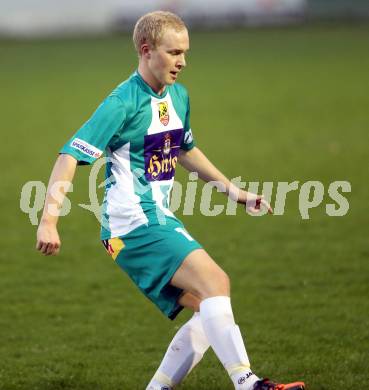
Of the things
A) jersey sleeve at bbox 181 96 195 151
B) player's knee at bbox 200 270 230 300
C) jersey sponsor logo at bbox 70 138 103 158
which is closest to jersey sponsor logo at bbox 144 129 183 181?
jersey sleeve at bbox 181 96 195 151

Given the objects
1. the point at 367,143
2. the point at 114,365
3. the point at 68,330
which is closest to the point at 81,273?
the point at 68,330

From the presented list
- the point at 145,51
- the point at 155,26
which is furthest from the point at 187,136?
the point at 155,26

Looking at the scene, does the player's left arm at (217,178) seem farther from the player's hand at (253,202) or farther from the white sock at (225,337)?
the white sock at (225,337)

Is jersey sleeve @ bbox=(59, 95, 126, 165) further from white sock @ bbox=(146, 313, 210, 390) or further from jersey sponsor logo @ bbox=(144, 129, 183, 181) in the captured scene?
white sock @ bbox=(146, 313, 210, 390)

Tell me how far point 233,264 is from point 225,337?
4164 millimetres

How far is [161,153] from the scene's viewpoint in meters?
5.42

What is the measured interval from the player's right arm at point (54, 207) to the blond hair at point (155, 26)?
2.46 feet

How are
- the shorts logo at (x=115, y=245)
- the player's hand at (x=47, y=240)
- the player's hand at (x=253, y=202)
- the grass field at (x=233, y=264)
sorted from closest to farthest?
the player's hand at (x=47, y=240) < the shorts logo at (x=115, y=245) < the player's hand at (x=253, y=202) < the grass field at (x=233, y=264)

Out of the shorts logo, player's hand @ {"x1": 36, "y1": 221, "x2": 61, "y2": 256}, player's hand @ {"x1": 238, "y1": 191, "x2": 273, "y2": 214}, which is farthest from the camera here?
player's hand @ {"x1": 238, "y1": 191, "x2": 273, "y2": 214}

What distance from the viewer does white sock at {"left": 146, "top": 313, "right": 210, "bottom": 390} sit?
5348 millimetres

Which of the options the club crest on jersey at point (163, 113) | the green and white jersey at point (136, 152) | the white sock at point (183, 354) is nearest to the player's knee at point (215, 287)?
the white sock at point (183, 354)

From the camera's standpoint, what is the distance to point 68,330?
7227 mm

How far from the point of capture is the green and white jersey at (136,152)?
16.9 feet

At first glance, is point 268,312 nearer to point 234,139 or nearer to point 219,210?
point 219,210
